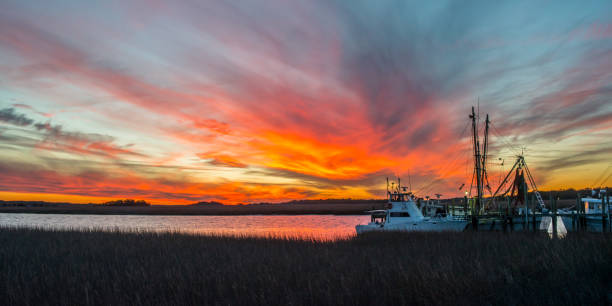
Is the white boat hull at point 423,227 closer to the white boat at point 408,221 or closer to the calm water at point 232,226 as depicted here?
the white boat at point 408,221

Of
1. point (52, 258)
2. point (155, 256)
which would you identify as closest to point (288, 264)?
point (155, 256)

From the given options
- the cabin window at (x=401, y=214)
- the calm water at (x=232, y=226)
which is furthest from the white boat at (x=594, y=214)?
the calm water at (x=232, y=226)

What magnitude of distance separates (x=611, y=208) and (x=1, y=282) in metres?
44.0

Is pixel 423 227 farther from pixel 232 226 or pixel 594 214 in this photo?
pixel 232 226

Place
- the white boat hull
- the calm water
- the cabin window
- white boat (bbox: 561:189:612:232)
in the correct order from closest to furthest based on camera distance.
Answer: white boat (bbox: 561:189:612:232) < the white boat hull < the cabin window < the calm water

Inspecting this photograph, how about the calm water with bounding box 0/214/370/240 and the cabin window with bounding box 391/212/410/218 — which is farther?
the calm water with bounding box 0/214/370/240

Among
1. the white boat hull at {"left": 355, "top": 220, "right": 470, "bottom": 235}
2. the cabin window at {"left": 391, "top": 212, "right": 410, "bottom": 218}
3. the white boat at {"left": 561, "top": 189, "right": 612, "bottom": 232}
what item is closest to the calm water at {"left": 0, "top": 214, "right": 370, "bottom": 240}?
the white boat hull at {"left": 355, "top": 220, "right": 470, "bottom": 235}

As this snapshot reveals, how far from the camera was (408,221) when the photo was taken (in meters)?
38.7

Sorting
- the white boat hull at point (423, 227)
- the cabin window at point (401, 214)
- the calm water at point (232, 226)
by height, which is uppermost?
the cabin window at point (401, 214)

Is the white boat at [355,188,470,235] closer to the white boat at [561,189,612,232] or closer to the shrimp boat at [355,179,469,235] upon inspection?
the shrimp boat at [355,179,469,235]

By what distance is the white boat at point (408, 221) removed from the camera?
36.7m

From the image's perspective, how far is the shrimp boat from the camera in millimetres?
36656

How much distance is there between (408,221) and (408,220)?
21 centimetres

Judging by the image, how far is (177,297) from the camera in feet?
34.0
